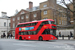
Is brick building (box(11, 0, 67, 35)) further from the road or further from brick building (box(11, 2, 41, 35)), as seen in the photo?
the road

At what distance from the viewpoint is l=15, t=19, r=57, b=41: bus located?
20.7 m

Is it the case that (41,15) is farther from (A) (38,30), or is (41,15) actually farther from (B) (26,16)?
(A) (38,30)

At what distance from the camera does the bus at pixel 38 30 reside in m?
20.7

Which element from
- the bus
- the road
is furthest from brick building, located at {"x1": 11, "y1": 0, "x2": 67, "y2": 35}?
the road

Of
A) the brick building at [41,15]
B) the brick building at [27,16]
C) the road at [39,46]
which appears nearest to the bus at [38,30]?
the road at [39,46]

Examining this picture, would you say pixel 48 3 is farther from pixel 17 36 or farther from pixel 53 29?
pixel 53 29

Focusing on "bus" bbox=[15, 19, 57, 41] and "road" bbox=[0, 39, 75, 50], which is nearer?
"road" bbox=[0, 39, 75, 50]

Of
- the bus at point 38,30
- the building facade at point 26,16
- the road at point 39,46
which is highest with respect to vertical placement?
the building facade at point 26,16

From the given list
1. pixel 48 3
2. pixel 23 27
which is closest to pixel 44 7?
pixel 48 3

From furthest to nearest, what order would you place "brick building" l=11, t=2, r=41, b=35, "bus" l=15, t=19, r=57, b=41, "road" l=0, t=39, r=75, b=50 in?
"brick building" l=11, t=2, r=41, b=35, "bus" l=15, t=19, r=57, b=41, "road" l=0, t=39, r=75, b=50

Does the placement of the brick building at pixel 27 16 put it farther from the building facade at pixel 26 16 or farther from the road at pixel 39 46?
the road at pixel 39 46

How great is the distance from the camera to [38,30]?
880 inches

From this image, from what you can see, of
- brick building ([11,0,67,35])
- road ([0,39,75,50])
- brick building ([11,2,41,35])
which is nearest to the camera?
road ([0,39,75,50])

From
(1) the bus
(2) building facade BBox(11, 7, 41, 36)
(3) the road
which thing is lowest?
(3) the road
